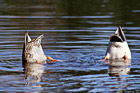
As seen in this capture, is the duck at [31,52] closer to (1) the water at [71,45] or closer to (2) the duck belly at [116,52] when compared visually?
(1) the water at [71,45]

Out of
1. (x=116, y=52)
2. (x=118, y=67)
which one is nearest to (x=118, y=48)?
(x=116, y=52)

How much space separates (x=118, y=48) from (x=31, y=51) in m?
2.25

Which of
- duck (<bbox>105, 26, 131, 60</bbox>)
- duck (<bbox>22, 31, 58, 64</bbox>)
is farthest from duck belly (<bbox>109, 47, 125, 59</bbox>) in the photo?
duck (<bbox>22, 31, 58, 64</bbox>)

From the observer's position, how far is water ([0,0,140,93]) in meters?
7.38

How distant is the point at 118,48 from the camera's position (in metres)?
9.91

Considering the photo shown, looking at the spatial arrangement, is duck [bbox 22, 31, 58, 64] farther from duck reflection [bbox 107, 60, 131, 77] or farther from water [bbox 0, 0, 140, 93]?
duck reflection [bbox 107, 60, 131, 77]

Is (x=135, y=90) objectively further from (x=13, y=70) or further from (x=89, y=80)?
(x=13, y=70)

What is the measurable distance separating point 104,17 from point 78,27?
2.72 meters

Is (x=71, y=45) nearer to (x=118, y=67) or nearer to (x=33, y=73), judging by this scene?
(x=118, y=67)

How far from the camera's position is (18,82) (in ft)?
24.8

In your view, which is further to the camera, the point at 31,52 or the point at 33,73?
the point at 31,52

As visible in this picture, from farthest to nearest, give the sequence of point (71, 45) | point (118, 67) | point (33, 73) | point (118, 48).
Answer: point (71, 45)
point (118, 48)
point (118, 67)
point (33, 73)

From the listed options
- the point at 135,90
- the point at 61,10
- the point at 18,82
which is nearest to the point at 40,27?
the point at 61,10

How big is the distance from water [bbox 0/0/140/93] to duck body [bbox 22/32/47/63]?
12.1 inches
